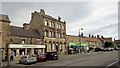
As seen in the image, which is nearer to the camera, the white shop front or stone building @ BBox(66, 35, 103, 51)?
the white shop front

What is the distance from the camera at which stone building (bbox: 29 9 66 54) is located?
56344mm

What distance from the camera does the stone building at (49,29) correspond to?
2218 inches

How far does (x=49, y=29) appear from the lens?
5838 cm

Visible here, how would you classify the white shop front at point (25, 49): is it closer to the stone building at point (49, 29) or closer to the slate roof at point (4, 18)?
the stone building at point (49, 29)

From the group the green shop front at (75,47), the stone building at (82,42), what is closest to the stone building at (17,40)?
the green shop front at (75,47)

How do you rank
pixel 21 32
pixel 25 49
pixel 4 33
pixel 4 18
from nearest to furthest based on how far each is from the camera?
pixel 4 33, pixel 4 18, pixel 25 49, pixel 21 32

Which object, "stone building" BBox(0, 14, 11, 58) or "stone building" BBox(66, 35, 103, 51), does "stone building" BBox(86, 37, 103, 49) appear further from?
"stone building" BBox(0, 14, 11, 58)

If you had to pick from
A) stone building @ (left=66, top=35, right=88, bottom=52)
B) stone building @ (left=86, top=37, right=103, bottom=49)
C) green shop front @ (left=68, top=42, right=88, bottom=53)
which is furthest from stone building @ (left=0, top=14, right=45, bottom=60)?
stone building @ (left=86, top=37, right=103, bottom=49)

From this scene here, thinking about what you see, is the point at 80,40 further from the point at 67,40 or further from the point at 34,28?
the point at 34,28

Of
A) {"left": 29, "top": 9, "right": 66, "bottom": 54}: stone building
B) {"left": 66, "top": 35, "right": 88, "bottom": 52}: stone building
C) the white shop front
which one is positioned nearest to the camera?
the white shop front

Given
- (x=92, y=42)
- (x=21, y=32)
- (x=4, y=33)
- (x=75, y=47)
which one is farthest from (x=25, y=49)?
(x=92, y=42)

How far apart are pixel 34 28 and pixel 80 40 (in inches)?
930

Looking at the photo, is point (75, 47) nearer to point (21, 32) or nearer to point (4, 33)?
point (21, 32)

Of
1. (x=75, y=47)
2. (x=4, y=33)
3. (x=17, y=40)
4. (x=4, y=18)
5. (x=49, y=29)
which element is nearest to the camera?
(x=4, y=33)
